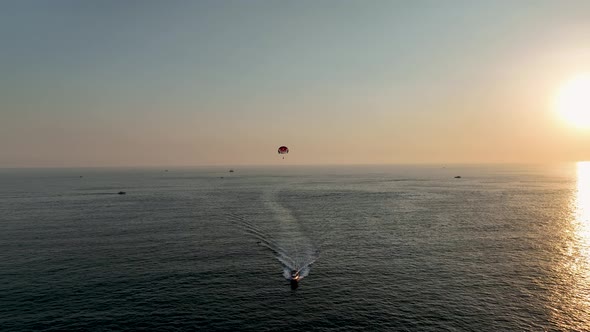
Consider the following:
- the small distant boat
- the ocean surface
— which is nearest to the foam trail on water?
the ocean surface

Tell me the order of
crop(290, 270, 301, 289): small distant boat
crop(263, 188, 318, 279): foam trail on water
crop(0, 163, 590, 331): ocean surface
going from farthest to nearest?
crop(263, 188, 318, 279): foam trail on water, crop(290, 270, 301, 289): small distant boat, crop(0, 163, 590, 331): ocean surface

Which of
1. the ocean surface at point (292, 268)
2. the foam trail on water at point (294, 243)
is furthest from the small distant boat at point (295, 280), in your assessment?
the foam trail on water at point (294, 243)

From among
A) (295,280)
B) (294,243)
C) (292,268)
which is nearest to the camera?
(295,280)

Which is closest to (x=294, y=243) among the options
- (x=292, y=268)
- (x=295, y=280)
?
(x=292, y=268)

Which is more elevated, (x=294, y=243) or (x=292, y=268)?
(x=294, y=243)

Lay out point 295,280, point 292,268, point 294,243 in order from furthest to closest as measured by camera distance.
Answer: point 294,243, point 292,268, point 295,280

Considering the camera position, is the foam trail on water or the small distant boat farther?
the foam trail on water

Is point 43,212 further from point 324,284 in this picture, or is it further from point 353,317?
point 353,317

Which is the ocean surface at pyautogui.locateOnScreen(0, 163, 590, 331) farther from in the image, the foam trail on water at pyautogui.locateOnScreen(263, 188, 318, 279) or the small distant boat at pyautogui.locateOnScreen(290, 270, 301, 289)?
the small distant boat at pyautogui.locateOnScreen(290, 270, 301, 289)

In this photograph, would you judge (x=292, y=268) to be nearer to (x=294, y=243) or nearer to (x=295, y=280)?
(x=295, y=280)

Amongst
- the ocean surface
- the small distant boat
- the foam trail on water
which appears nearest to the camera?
the ocean surface

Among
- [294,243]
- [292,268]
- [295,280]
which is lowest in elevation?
[292,268]

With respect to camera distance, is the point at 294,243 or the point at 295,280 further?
the point at 294,243
